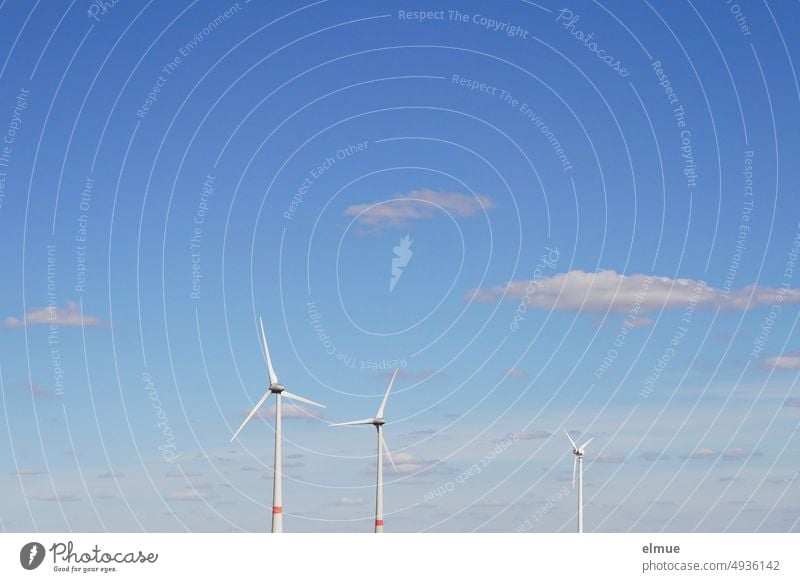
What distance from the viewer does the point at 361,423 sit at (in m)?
141
